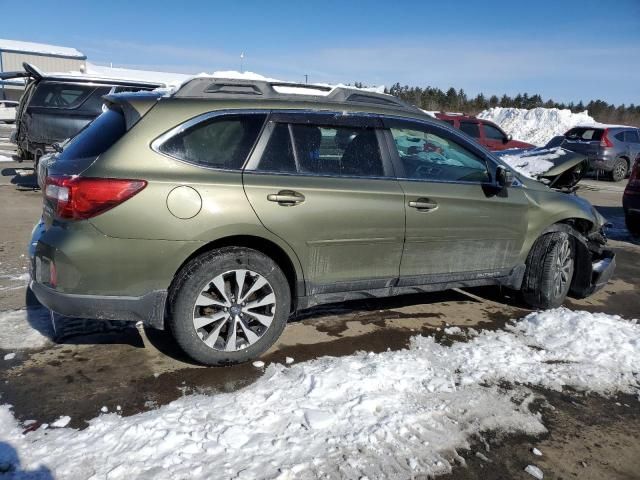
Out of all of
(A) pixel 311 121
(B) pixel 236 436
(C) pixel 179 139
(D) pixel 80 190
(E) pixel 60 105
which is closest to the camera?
(B) pixel 236 436

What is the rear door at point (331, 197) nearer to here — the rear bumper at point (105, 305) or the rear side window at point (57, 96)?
the rear bumper at point (105, 305)

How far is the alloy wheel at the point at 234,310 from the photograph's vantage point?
3.26m

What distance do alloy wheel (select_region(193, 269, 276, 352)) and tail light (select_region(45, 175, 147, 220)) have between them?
728mm

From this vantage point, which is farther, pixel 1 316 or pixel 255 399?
pixel 1 316

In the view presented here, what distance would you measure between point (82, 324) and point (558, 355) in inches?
137

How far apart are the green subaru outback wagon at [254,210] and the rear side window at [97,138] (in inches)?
0.5

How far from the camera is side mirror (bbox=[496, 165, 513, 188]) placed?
163 inches

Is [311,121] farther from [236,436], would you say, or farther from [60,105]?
[60,105]

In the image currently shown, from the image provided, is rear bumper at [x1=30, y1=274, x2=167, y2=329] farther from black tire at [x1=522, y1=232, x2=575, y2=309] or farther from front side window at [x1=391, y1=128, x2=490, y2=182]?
black tire at [x1=522, y1=232, x2=575, y2=309]

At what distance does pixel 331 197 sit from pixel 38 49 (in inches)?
1897

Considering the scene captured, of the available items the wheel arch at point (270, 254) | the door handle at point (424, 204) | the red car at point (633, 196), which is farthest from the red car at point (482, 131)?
the wheel arch at point (270, 254)

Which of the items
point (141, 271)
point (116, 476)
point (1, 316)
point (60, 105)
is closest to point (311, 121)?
point (141, 271)

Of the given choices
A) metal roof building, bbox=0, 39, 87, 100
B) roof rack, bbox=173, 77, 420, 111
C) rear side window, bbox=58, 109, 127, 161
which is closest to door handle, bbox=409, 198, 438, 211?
roof rack, bbox=173, 77, 420, 111

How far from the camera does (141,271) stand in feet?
10.1
